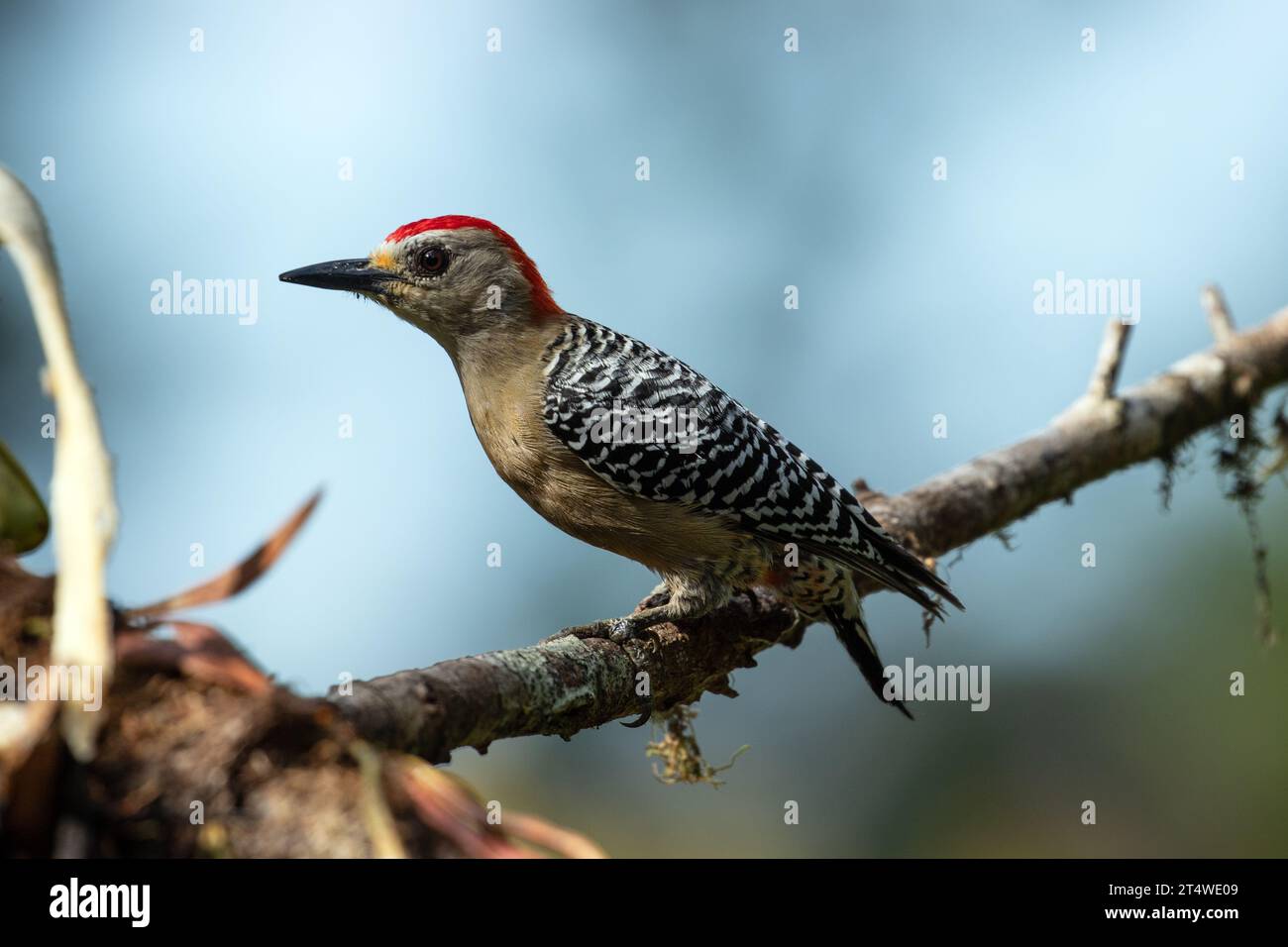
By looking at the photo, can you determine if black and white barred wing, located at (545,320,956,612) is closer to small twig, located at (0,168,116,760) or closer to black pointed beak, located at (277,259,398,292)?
black pointed beak, located at (277,259,398,292)

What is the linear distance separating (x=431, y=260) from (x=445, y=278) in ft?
0.37

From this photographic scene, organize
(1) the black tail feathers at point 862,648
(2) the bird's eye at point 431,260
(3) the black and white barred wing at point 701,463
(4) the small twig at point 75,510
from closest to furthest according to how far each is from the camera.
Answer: (4) the small twig at point 75,510 < (3) the black and white barred wing at point 701,463 < (1) the black tail feathers at point 862,648 < (2) the bird's eye at point 431,260

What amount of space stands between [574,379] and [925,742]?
8228mm

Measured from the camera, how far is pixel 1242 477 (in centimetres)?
755

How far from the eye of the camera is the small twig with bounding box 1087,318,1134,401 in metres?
6.47

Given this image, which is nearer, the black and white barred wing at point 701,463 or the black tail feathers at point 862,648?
the black and white barred wing at point 701,463

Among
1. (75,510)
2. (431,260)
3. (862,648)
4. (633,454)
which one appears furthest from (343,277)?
(75,510)

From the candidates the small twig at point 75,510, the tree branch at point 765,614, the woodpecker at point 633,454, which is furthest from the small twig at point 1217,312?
the small twig at point 75,510

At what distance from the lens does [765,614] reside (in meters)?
5.25

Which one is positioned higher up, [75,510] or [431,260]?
[431,260]

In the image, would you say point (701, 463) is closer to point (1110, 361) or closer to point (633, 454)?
point (633, 454)

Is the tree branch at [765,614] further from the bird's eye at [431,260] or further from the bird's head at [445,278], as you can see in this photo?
the bird's eye at [431,260]

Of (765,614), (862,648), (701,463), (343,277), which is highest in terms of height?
(343,277)

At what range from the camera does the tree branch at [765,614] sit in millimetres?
2639
